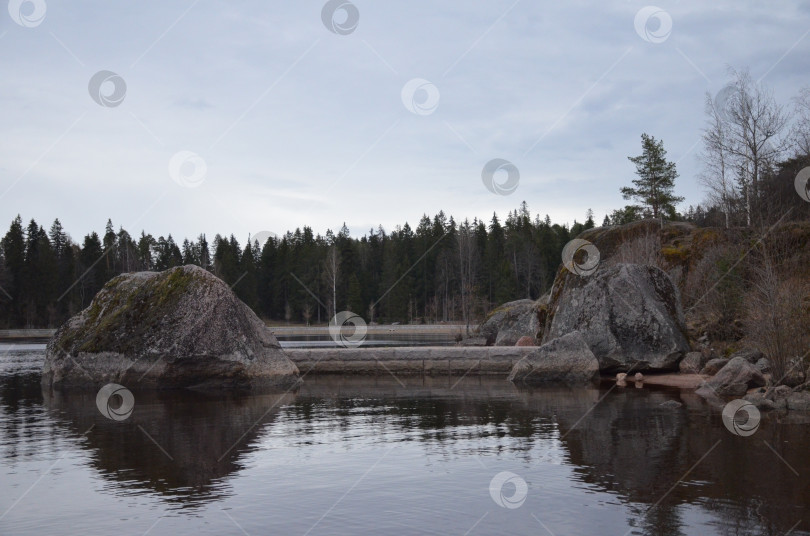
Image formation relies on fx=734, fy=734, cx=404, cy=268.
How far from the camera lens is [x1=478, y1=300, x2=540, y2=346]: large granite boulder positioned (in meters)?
39.5

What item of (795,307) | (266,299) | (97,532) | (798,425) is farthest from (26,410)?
(266,299)

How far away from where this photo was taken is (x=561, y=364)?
23.5 metres

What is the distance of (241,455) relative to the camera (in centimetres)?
1158

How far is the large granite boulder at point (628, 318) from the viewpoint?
970 inches

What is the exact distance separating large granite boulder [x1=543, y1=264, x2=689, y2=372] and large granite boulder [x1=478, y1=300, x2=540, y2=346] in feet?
29.1

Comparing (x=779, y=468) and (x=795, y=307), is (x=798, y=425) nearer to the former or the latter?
(x=779, y=468)

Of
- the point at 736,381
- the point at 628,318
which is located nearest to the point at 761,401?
the point at 736,381

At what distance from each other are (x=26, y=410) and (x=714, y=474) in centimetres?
1538

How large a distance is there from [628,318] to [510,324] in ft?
58.0

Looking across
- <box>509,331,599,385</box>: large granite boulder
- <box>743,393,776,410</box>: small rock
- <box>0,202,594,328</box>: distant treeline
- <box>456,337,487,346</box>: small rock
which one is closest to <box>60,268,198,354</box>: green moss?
<box>509,331,599,385</box>: large granite boulder

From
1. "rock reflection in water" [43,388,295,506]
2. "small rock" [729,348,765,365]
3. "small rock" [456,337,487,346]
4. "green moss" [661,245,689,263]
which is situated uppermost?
"green moss" [661,245,689,263]

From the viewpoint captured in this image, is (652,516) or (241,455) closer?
(652,516)

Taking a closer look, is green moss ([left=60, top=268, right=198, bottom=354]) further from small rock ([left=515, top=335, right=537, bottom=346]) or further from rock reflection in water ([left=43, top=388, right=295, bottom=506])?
small rock ([left=515, top=335, right=537, bottom=346])

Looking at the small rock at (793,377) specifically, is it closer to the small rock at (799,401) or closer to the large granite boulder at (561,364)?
the small rock at (799,401)
